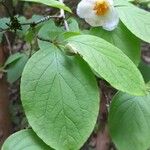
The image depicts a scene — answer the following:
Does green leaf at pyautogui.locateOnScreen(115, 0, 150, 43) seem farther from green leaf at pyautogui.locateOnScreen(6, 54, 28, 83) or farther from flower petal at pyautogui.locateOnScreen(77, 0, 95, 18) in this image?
green leaf at pyautogui.locateOnScreen(6, 54, 28, 83)

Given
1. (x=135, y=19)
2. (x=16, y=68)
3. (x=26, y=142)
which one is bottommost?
(x=16, y=68)

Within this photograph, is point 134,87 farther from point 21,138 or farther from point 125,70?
point 21,138

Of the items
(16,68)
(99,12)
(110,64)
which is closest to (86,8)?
(99,12)

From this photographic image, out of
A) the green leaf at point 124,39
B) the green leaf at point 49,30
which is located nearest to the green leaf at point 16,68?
the green leaf at point 49,30

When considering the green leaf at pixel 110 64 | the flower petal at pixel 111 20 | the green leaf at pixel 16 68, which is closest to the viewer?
the green leaf at pixel 110 64

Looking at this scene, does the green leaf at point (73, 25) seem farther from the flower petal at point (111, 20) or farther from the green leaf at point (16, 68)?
the green leaf at point (16, 68)

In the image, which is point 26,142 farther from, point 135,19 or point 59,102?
point 135,19

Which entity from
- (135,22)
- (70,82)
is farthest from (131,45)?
(70,82)
